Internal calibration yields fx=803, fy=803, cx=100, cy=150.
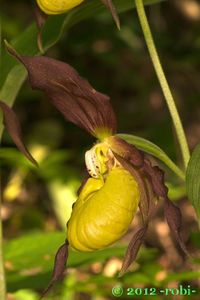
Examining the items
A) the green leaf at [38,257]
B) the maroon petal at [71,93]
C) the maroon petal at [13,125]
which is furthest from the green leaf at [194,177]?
the green leaf at [38,257]

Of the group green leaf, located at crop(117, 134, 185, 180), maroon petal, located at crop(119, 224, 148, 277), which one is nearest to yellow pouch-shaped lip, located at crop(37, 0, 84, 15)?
green leaf, located at crop(117, 134, 185, 180)

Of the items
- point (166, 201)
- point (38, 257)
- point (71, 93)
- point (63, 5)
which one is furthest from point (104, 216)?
point (38, 257)

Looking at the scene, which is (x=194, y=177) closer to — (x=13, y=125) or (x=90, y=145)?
(x=13, y=125)

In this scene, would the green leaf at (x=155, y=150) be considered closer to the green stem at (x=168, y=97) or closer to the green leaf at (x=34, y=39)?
the green stem at (x=168, y=97)

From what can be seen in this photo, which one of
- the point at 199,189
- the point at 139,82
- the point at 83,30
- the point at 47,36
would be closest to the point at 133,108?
the point at 139,82

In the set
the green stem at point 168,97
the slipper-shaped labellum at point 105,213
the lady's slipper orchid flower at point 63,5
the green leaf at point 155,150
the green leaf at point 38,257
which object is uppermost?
the lady's slipper orchid flower at point 63,5
